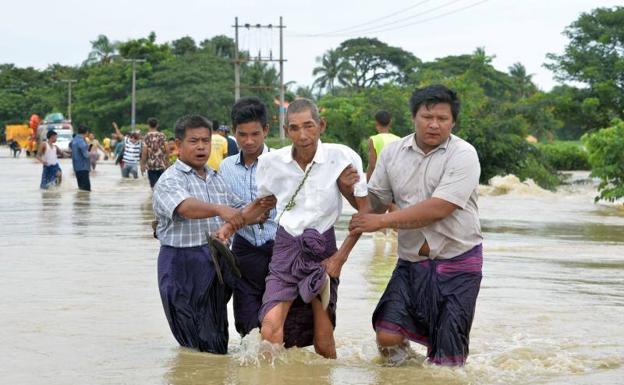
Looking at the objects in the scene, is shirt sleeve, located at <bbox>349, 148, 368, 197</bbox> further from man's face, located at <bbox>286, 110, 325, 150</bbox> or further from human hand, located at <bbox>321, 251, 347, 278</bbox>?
human hand, located at <bbox>321, 251, 347, 278</bbox>

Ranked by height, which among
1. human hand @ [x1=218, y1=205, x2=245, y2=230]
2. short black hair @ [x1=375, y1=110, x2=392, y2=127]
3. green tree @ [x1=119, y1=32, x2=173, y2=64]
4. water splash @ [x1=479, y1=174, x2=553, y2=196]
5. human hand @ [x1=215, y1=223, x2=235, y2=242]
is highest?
green tree @ [x1=119, y1=32, x2=173, y2=64]

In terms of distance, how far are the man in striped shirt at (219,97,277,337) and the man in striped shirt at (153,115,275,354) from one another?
0.10m

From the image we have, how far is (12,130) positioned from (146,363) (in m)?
69.2

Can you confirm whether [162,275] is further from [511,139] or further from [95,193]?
[511,139]

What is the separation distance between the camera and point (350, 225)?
591 centimetres

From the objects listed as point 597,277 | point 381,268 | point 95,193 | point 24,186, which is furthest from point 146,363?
point 24,186

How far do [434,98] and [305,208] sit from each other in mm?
909

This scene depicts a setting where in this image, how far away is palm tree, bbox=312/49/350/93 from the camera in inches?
4168

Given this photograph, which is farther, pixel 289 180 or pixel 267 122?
pixel 267 122

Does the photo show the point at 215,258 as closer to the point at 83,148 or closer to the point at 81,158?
the point at 83,148

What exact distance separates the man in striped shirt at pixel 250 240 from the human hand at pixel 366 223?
78cm

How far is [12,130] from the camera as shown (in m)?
73.1

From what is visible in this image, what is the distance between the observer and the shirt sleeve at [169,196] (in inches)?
248

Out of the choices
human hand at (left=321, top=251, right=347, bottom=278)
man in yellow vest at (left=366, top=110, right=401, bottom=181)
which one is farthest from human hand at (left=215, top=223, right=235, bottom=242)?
man in yellow vest at (left=366, top=110, right=401, bottom=181)
